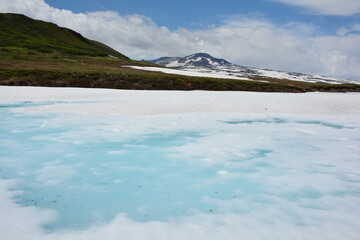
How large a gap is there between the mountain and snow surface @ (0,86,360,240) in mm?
88817

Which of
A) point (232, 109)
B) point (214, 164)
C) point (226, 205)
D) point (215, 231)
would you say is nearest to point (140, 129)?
point (214, 164)

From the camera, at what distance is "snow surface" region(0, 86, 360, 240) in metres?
4.83

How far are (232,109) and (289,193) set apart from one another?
51.9ft

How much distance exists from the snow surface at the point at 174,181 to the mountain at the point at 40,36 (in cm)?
8882

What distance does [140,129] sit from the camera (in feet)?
43.9

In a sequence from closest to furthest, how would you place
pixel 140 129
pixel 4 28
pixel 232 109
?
pixel 140 129 → pixel 232 109 → pixel 4 28

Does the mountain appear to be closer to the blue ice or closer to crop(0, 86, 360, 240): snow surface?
crop(0, 86, 360, 240): snow surface

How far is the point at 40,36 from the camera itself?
395 feet

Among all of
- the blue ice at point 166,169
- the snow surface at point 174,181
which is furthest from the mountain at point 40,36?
the blue ice at point 166,169

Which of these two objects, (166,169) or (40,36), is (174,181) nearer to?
(166,169)

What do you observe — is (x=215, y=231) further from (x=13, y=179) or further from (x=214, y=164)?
(x=13, y=179)

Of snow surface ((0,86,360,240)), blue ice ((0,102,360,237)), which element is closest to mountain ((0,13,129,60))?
snow surface ((0,86,360,240))

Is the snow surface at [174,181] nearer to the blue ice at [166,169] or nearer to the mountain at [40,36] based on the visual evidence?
the blue ice at [166,169]

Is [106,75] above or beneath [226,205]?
above
